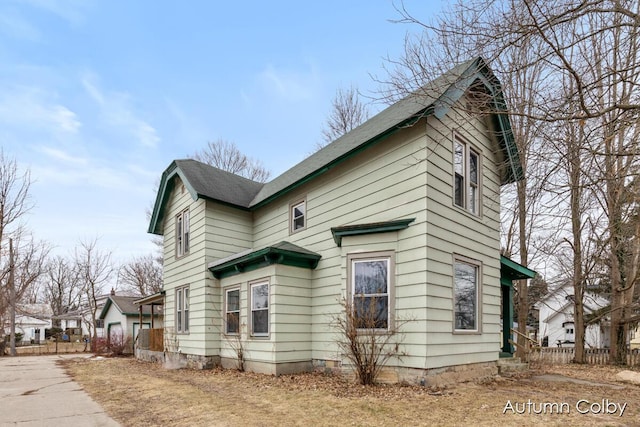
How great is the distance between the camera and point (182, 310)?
1477 centimetres

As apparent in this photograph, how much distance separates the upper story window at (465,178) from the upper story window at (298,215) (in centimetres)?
418

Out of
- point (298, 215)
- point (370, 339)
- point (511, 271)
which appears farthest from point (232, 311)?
point (511, 271)

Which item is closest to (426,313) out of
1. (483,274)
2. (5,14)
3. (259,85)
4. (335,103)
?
(483,274)

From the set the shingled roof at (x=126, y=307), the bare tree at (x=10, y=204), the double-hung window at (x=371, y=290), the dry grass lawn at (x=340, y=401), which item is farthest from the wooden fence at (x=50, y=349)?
the double-hung window at (x=371, y=290)

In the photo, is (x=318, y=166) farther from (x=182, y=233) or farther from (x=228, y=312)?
(x=182, y=233)

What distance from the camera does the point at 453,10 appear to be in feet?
20.0

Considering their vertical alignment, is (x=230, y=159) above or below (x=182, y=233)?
above

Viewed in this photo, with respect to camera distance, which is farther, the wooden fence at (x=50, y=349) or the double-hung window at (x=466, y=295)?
the wooden fence at (x=50, y=349)

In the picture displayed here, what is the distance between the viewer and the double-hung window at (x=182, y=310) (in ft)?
47.4

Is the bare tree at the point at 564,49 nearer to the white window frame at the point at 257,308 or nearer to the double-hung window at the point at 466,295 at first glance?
the double-hung window at the point at 466,295

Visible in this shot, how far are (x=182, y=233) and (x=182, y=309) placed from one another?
264 cm

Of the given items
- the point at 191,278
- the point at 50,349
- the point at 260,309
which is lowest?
the point at 50,349

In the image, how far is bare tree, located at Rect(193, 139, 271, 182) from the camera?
3238 cm

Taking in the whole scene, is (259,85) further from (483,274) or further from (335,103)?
(483,274)
